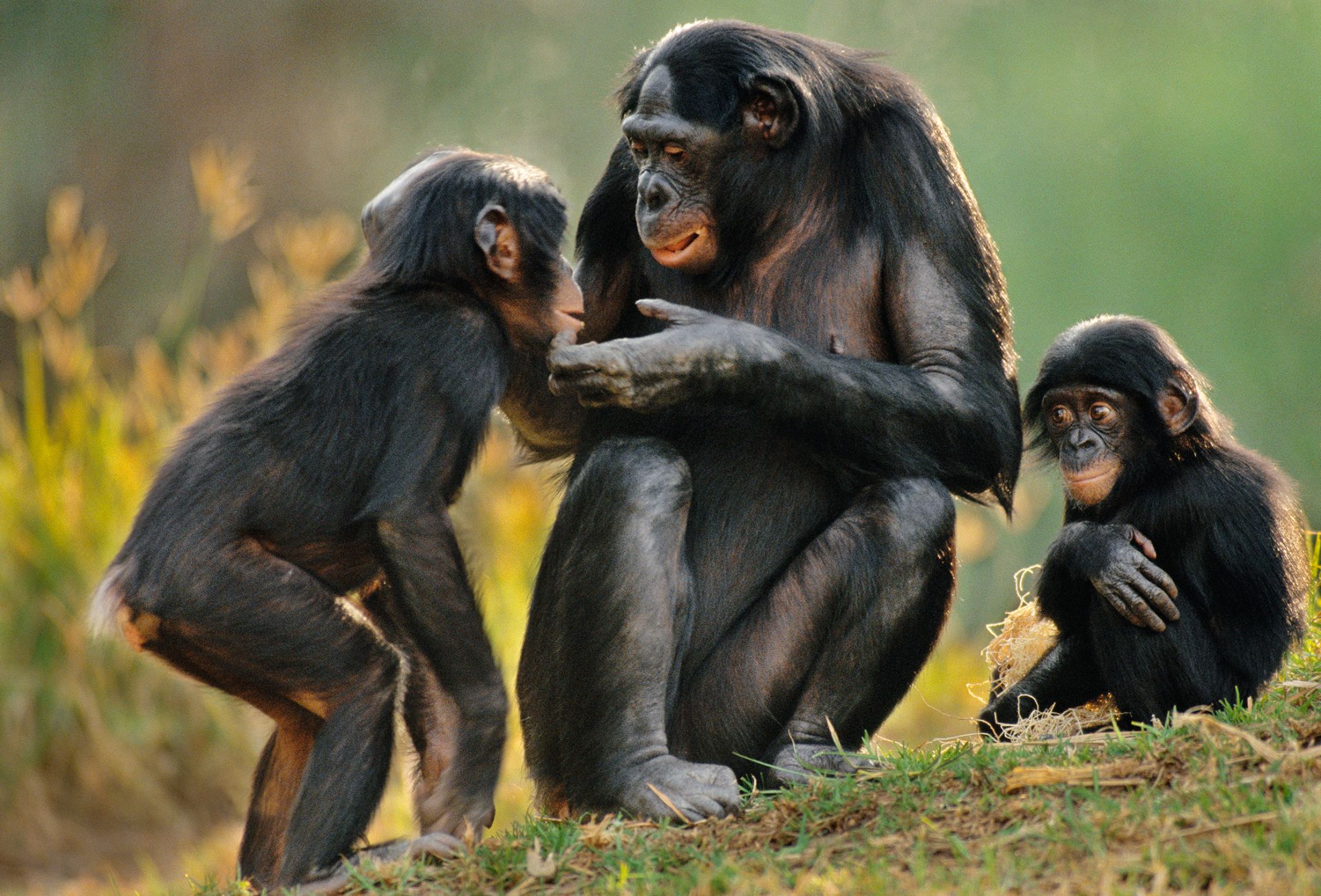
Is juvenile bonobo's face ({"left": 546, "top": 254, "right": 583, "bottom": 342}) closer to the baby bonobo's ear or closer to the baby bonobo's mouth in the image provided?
the baby bonobo's ear

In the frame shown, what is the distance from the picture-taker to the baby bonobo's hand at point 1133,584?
435cm

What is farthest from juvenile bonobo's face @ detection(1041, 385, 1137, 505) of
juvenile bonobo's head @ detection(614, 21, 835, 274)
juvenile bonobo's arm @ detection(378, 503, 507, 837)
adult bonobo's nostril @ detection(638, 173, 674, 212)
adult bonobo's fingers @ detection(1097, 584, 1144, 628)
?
juvenile bonobo's arm @ detection(378, 503, 507, 837)

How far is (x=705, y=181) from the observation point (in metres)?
4.32

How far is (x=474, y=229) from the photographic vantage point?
14.0 feet

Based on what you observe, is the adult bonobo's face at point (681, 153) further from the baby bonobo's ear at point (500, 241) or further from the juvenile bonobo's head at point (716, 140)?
→ the baby bonobo's ear at point (500, 241)

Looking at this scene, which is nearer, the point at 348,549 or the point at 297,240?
the point at 348,549

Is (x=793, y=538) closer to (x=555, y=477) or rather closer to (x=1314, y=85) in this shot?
(x=555, y=477)

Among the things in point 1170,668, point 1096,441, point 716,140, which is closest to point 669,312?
point 716,140

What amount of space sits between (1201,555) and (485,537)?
20.0 ft

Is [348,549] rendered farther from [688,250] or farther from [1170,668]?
[1170,668]

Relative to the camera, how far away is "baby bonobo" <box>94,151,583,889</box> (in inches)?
147

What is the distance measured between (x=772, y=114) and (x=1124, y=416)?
155 cm

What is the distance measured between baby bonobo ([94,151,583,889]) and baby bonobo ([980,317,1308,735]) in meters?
1.92

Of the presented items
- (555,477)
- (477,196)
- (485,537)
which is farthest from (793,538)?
(485,537)
